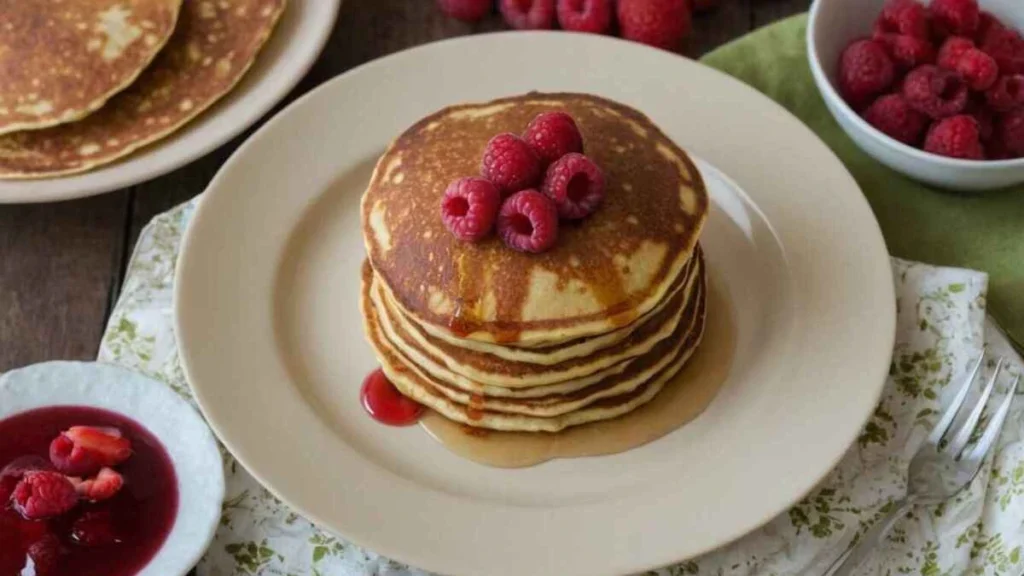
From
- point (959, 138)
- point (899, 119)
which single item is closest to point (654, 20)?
point (899, 119)

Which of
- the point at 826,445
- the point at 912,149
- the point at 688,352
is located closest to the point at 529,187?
the point at 688,352

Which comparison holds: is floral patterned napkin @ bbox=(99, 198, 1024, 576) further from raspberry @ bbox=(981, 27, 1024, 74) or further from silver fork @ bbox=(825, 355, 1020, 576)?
raspberry @ bbox=(981, 27, 1024, 74)

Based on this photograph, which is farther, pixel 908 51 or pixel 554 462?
pixel 908 51

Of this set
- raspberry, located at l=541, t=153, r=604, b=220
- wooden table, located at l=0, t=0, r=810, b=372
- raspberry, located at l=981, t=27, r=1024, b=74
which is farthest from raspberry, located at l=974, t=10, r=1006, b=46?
raspberry, located at l=541, t=153, r=604, b=220

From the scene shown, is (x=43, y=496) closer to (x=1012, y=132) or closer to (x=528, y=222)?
(x=528, y=222)

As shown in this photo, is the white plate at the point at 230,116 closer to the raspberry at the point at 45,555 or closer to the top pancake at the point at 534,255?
the top pancake at the point at 534,255

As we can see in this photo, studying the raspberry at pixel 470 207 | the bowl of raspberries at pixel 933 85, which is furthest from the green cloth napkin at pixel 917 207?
the raspberry at pixel 470 207
